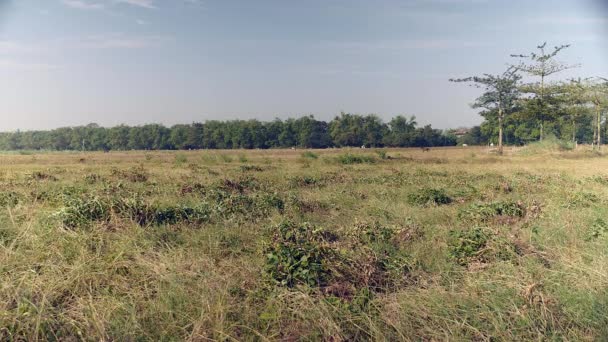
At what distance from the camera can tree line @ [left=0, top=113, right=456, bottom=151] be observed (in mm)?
54188

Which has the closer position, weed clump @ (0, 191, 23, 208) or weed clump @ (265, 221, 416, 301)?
weed clump @ (265, 221, 416, 301)

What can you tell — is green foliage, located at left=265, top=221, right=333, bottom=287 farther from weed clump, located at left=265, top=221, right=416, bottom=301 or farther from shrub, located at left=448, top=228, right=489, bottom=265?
shrub, located at left=448, top=228, right=489, bottom=265

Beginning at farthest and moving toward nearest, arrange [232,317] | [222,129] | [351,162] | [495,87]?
[222,129] → [495,87] → [351,162] → [232,317]

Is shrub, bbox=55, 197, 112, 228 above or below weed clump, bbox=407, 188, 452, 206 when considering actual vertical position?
above

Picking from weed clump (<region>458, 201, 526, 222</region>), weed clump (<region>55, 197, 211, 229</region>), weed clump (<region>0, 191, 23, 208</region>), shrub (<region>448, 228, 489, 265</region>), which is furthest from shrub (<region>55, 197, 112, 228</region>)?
weed clump (<region>458, 201, 526, 222</region>)

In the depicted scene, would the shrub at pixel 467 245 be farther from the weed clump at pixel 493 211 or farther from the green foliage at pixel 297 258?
the weed clump at pixel 493 211

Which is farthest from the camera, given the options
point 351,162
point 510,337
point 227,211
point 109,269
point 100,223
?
point 351,162

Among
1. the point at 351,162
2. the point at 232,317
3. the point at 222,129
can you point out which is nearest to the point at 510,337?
the point at 232,317

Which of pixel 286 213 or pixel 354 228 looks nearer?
pixel 354 228

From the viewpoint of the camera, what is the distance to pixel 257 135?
5344 centimetres

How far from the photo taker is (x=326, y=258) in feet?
12.2

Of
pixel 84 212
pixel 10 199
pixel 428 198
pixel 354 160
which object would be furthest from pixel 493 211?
pixel 354 160

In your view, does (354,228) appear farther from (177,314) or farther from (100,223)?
(100,223)

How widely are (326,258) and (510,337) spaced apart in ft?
5.07
